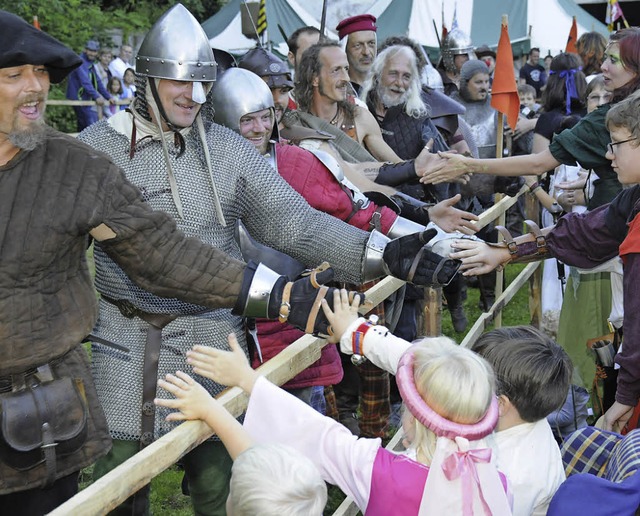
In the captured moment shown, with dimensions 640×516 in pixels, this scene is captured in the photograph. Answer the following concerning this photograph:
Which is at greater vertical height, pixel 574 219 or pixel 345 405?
pixel 574 219

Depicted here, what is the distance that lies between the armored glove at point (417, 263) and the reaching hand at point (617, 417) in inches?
28.7

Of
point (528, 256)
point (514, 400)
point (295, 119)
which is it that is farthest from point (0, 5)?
point (514, 400)

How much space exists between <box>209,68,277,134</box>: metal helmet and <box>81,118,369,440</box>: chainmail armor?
38cm

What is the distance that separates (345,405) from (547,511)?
2473 mm

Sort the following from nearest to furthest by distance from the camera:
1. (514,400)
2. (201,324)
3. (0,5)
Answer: (514,400)
(201,324)
(0,5)

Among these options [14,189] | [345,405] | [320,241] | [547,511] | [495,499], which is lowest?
[345,405]

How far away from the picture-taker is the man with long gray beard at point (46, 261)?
2.17 metres

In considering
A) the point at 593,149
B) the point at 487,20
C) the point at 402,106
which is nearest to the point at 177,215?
the point at 593,149

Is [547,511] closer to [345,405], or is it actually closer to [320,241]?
[320,241]

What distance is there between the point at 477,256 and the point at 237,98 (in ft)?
3.97

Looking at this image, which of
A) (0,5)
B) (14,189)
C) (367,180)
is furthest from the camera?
(0,5)

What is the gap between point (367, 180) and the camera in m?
4.14

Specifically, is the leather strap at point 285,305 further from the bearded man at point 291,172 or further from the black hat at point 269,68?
the black hat at point 269,68

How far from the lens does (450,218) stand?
12.9 ft
